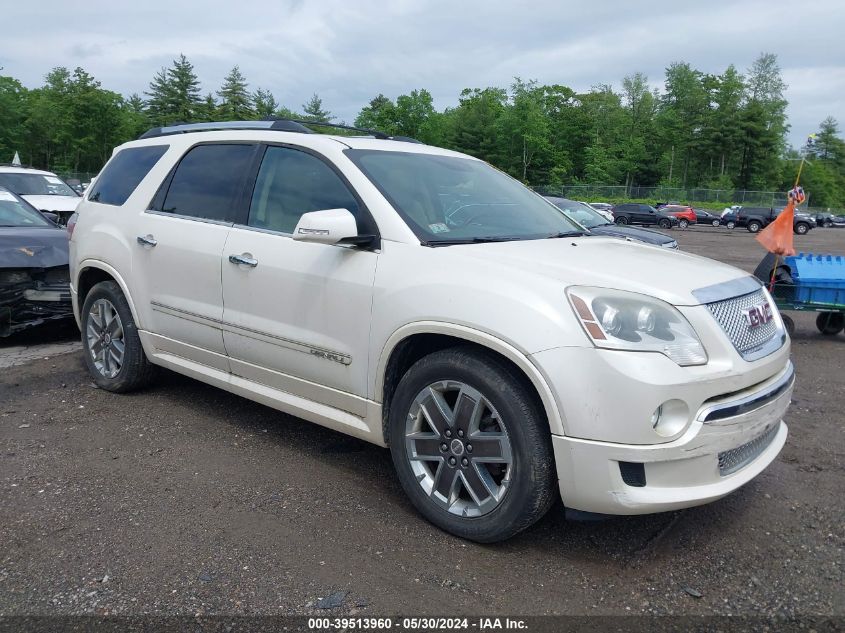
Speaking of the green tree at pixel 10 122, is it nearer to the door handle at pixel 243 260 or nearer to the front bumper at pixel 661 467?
the door handle at pixel 243 260

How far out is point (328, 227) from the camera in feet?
10.7

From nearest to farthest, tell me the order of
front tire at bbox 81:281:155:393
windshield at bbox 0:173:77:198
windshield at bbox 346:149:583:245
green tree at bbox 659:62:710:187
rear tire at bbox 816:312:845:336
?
windshield at bbox 346:149:583:245 → front tire at bbox 81:281:155:393 → rear tire at bbox 816:312:845:336 → windshield at bbox 0:173:77:198 → green tree at bbox 659:62:710:187

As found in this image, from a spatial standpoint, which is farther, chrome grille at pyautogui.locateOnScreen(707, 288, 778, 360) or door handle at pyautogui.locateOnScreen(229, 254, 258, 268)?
door handle at pyautogui.locateOnScreen(229, 254, 258, 268)

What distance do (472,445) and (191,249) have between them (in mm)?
2272

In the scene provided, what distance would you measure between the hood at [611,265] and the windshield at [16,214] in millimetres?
6574

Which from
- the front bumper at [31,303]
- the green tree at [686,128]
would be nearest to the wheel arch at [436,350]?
the front bumper at [31,303]

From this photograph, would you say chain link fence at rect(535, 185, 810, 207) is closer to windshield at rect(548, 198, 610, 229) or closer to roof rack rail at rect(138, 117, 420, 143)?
windshield at rect(548, 198, 610, 229)

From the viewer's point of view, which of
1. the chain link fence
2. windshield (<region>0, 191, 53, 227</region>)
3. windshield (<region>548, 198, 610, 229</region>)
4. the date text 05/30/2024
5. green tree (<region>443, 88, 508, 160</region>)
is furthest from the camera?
green tree (<region>443, 88, 508, 160</region>)

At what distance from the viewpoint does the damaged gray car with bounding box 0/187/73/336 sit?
6.50 meters

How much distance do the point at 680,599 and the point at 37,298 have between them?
6.26 m

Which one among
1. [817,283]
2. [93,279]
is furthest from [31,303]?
[817,283]

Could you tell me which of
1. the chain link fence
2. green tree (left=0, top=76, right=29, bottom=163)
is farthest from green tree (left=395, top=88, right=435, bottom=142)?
green tree (left=0, top=76, right=29, bottom=163)

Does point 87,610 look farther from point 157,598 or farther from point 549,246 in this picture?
point 549,246

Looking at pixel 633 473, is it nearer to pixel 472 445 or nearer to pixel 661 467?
pixel 661 467
